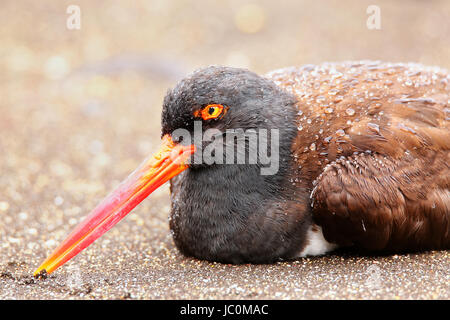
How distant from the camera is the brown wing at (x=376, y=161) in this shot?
15.0 feet

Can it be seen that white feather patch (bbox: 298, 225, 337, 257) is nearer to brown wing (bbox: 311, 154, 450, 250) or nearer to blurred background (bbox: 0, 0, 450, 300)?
brown wing (bbox: 311, 154, 450, 250)

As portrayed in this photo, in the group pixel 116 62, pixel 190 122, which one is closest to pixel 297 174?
pixel 190 122

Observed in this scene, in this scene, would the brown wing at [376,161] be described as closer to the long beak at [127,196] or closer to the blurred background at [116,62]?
the long beak at [127,196]

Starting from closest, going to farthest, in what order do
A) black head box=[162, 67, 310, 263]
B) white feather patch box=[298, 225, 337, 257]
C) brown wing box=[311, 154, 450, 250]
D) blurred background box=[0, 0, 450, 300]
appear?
brown wing box=[311, 154, 450, 250] → black head box=[162, 67, 310, 263] → white feather patch box=[298, 225, 337, 257] → blurred background box=[0, 0, 450, 300]

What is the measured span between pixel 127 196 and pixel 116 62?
584 centimetres

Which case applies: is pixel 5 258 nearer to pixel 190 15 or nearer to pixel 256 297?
pixel 256 297

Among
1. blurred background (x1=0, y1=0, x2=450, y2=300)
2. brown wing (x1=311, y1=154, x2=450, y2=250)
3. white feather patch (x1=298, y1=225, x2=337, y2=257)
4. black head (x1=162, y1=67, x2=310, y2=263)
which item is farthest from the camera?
blurred background (x1=0, y1=0, x2=450, y2=300)

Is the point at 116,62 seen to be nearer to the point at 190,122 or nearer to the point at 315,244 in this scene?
the point at 190,122

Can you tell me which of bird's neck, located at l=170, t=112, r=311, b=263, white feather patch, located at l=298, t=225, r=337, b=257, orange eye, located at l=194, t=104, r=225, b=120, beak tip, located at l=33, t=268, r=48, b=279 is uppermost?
orange eye, located at l=194, t=104, r=225, b=120

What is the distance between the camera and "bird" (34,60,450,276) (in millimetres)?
4598

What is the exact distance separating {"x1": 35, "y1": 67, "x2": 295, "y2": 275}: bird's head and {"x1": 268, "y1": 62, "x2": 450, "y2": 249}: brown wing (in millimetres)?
298

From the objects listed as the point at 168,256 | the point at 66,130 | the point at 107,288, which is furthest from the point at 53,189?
the point at 107,288

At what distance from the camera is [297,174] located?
4801 millimetres

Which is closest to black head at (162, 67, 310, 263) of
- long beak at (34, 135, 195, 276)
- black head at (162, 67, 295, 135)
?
black head at (162, 67, 295, 135)
